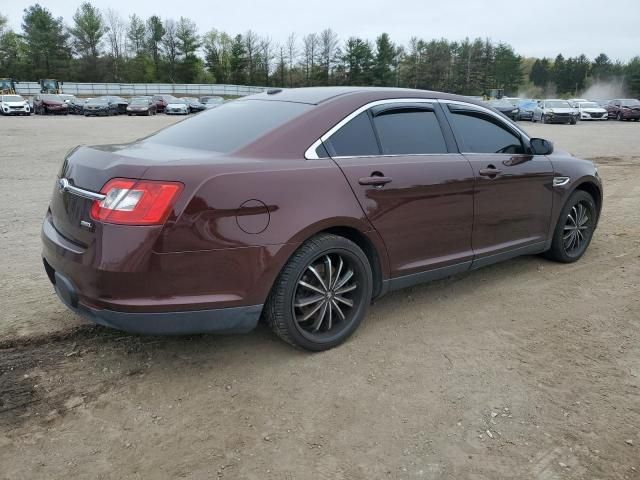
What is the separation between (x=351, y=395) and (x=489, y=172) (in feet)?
7.04

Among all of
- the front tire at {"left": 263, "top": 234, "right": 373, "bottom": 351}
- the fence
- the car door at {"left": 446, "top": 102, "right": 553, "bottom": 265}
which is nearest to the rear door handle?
the car door at {"left": 446, "top": 102, "right": 553, "bottom": 265}

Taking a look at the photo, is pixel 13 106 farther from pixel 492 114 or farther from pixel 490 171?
pixel 490 171

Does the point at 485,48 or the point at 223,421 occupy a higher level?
the point at 485,48

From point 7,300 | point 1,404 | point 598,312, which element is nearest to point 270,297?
point 1,404

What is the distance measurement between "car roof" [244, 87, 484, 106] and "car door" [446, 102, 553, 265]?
0.25 m

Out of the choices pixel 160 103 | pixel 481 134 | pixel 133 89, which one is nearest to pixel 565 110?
pixel 160 103

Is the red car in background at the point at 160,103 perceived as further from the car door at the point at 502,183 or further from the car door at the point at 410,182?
the car door at the point at 410,182

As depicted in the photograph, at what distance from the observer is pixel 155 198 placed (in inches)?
105

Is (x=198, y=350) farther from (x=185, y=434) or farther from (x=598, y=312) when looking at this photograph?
(x=598, y=312)

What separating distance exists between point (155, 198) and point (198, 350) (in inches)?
45.5

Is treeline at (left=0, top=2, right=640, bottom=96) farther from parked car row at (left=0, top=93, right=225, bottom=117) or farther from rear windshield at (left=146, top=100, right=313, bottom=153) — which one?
rear windshield at (left=146, top=100, right=313, bottom=153)

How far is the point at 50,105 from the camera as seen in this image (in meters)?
39.6

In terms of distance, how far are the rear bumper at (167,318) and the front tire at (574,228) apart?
3325 mm

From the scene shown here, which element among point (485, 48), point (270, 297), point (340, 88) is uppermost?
point (485, 48)
